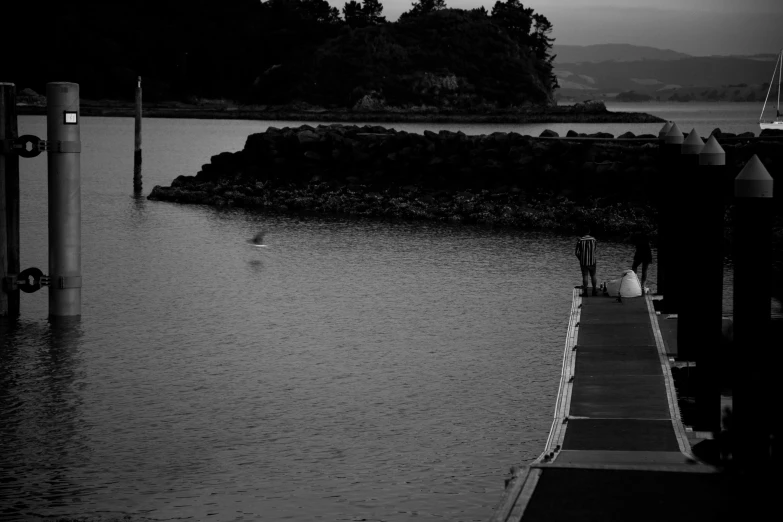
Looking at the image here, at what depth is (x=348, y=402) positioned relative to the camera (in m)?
15.2

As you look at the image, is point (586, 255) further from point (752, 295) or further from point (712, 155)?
point (752, 295)

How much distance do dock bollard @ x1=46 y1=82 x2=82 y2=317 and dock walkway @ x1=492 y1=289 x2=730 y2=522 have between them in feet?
27.0

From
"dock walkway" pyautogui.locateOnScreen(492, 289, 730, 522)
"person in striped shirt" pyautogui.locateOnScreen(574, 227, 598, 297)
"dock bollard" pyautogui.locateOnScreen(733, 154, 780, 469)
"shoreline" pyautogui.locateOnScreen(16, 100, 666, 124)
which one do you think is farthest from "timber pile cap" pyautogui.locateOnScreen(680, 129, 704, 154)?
"shoreline" pyautogui.locateOnScreen(16, 100, 666, 124)

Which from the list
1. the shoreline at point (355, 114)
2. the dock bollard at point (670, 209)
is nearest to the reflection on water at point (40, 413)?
the dock bollard at point (670, 209)

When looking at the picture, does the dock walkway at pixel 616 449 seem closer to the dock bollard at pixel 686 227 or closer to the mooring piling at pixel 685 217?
the dock bollard at pixel 686 227

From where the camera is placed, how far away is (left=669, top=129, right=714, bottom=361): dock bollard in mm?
13966

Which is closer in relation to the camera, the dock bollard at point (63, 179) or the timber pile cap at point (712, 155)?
the timber pile cap at point (712, 155)

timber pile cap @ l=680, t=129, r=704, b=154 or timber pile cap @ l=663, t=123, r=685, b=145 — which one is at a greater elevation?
timber pile cap @ l=663, t=123, r=685, b=145

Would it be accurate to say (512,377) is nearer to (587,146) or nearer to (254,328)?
(254,328)

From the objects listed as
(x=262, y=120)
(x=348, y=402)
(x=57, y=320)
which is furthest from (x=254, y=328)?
(x=262, y=120)

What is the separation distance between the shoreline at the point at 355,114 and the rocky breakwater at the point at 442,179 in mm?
118583

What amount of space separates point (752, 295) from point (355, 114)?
167146 millimetres

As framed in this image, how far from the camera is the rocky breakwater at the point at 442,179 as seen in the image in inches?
1435

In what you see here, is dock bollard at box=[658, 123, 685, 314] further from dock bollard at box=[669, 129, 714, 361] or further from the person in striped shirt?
the person in striped shirt
